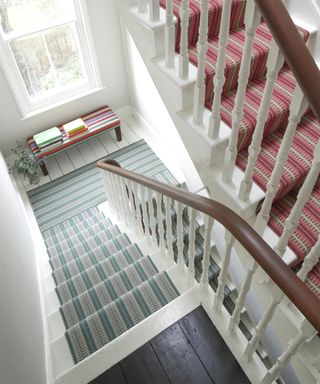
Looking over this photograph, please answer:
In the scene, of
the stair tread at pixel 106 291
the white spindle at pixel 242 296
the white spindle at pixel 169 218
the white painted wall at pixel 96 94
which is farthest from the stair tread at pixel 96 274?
the white painted wall at pixel 96 94

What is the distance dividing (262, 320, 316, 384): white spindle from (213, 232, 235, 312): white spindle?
0.39 m

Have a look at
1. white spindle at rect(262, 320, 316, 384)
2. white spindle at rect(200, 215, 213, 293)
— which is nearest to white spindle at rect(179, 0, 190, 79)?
white spindle at rect(200, 215, 213, 293)

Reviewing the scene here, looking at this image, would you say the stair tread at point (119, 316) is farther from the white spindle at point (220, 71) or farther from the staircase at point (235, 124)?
the white spindle at point (220, 71)

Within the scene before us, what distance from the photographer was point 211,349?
1.91 meters

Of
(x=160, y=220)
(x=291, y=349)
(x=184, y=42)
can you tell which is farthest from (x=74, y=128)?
(x=291, y=349)

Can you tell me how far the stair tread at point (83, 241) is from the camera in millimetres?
3473

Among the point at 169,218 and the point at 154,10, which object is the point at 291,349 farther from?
the point at 154,10

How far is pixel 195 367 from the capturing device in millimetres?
1879

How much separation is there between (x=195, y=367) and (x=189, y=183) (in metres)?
2.62

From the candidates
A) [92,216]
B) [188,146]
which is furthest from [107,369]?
[92,216]

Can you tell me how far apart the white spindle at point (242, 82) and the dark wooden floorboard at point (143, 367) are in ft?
3.67

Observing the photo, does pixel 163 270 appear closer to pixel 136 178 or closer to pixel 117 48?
pixel 136 178

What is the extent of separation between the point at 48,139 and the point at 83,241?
4.83ft

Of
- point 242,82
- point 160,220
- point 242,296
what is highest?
point 160,220
